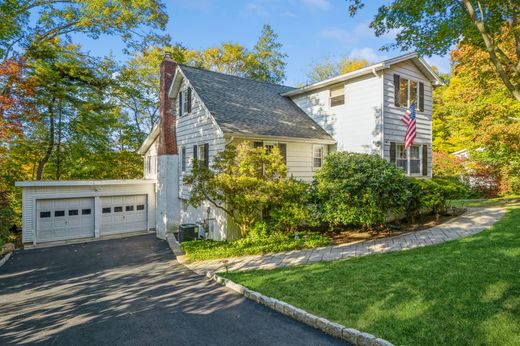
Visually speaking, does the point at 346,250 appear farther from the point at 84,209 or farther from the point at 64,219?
the point at 64,219

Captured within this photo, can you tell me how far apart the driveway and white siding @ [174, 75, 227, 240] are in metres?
2.75

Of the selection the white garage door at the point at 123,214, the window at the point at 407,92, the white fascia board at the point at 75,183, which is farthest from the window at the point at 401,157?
the white garage door at the point at 123,214

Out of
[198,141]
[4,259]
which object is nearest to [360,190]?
[198,141]

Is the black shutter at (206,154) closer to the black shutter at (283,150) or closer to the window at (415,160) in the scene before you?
the black shutter at (283,150)

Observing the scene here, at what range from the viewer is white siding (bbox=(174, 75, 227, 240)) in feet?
40.6

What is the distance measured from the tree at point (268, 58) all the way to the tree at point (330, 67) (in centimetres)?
521

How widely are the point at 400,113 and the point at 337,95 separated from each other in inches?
121

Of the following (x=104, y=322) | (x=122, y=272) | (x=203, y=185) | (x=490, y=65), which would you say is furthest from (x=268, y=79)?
(x=104, y=322)

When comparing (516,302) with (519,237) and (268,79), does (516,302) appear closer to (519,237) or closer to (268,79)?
(519,237)

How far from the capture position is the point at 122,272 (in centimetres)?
940

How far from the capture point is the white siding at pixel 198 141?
1238cm

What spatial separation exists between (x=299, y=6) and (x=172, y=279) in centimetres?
1211

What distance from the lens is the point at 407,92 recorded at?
1367cm

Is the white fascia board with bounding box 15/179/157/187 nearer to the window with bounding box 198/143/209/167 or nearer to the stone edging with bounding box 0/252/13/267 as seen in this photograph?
the stone edging with bounding box 0/252/13/267
